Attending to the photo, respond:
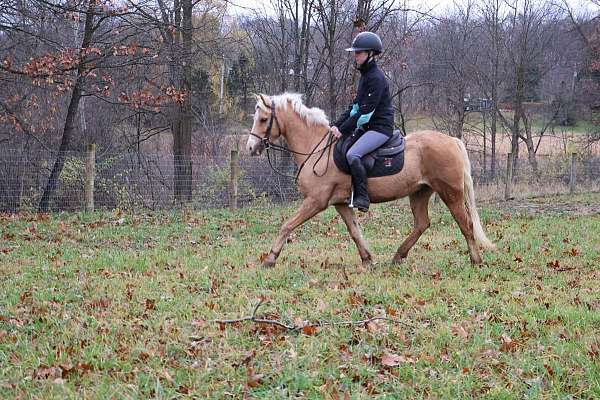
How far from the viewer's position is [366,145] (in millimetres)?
7934

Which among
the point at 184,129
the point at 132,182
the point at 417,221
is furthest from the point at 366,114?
the point at 184,129

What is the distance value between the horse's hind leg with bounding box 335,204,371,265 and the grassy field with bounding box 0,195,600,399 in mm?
195

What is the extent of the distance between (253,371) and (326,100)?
19917 millimetres

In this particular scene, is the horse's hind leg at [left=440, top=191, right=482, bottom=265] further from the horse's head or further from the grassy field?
the horse's head

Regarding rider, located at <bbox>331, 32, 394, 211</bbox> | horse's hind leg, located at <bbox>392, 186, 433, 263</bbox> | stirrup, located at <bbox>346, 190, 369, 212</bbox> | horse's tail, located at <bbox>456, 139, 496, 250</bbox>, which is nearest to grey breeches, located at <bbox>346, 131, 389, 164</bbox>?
rider, located at <bbox>331, 32, 394, 211</bbox>

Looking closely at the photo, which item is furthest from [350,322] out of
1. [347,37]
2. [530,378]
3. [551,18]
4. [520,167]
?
[551,18]

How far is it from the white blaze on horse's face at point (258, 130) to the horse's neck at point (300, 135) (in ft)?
1.05

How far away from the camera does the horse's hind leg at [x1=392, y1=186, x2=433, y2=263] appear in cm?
868

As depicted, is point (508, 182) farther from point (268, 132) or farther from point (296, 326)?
point (296, 326)

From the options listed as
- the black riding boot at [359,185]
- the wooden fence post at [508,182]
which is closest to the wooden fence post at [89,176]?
the black riding boot at [359,185]

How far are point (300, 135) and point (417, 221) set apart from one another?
81.5 inches

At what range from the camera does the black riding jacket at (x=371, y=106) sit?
778 cm

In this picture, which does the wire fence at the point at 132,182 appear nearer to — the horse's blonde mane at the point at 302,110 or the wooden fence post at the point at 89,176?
the wooden fence post at the point at 89,176

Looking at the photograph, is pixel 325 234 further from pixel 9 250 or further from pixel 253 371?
pixel 253 371
